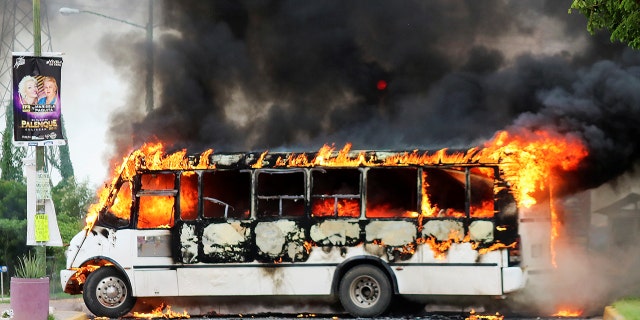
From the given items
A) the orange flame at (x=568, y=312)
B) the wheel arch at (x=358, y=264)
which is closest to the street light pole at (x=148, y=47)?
the wheel arch at (x=358, y=264)

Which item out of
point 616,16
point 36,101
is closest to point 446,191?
point 616,16

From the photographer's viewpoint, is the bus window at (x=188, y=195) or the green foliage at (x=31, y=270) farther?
the bus window at (x=188, y=195)

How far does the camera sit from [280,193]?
14711 millimetres

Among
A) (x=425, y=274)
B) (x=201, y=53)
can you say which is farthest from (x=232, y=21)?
(x=425, y=274)

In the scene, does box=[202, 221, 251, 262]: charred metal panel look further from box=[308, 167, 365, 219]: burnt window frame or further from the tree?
the tree

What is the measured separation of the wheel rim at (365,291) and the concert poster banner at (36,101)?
4.55m

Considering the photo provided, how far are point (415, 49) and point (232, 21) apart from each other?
3830mm

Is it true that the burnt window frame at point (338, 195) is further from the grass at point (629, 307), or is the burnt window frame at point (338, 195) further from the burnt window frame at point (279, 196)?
the grass at point (629, 307)

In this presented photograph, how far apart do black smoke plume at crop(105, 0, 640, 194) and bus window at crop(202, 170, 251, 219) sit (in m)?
2.12

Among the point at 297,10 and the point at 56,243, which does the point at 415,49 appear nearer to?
the point at 297,10

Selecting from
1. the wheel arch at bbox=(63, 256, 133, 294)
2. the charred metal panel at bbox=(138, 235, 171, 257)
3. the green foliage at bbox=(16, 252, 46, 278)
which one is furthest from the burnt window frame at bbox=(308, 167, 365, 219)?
the green foliage at bbox=(16, 252, 46, 278)

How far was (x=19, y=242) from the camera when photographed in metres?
32.6

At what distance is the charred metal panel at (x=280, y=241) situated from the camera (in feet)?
47.5

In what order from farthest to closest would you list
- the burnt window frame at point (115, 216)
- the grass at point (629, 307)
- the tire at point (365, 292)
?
the burnt window frame at point (115, 216) < the tire at point (365, 292) < the grass at point (629, 307)
